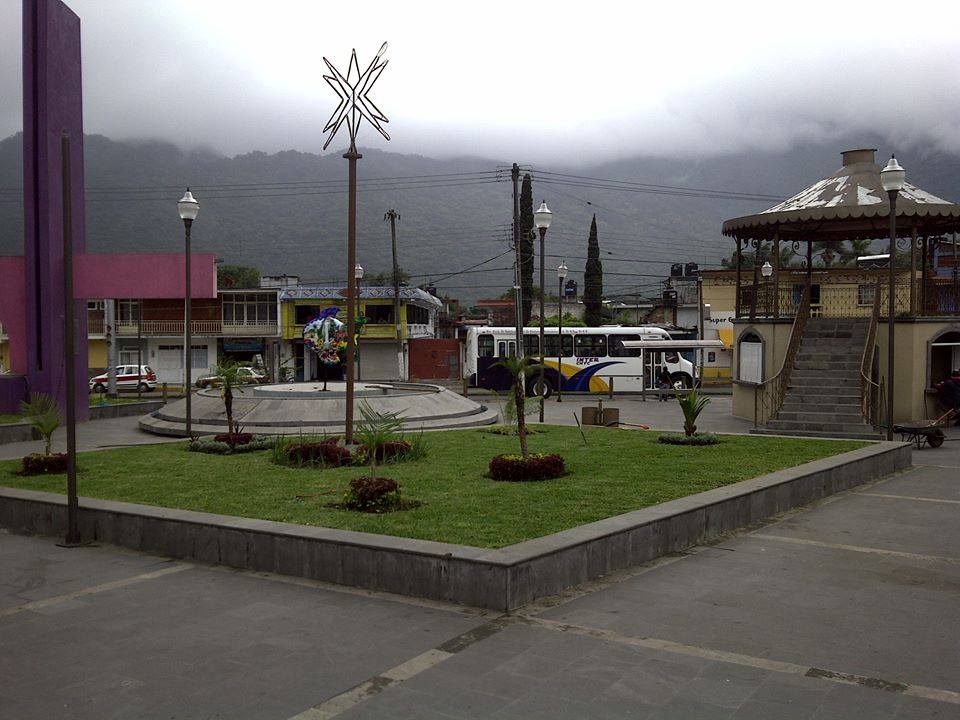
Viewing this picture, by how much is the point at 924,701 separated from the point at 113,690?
5103mm

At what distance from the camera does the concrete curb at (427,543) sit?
772 centimetres

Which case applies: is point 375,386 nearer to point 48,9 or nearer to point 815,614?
point 48,9

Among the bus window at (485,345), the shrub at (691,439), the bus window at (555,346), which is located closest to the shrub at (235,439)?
the shrub at (691,439)

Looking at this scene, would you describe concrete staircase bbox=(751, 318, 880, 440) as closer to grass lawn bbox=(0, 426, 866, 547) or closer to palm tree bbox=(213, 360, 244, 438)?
grass lawn bbox=(0, 426, 866, 547)

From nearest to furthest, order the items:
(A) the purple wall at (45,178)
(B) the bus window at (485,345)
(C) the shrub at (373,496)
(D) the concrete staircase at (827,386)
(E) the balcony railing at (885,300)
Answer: (C) the shrub at (373,496)
(D) the concrete staircase at (827,386)
(A) the purple wall at (45,178)
(E) the balcony railing at (885,300)
(B) the bus window at (485,345)

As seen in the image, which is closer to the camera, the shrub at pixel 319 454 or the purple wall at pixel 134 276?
the shrub at pixel 319 454

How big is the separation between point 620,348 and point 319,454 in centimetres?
2561

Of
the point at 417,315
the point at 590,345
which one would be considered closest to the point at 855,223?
the point at 590,345

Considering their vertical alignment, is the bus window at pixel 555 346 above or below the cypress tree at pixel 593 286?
below

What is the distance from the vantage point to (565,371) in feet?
126

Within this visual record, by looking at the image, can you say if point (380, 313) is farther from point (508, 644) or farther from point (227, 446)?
point (508, 644)

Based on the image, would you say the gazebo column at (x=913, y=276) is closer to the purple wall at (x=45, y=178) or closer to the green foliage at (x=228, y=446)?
the green foliage at (x=228, y=446)

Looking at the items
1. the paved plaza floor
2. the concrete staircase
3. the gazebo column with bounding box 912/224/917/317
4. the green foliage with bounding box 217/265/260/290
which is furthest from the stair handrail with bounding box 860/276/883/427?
the green foliage with bounding box 217/265/260/290

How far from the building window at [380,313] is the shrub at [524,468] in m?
45.7
